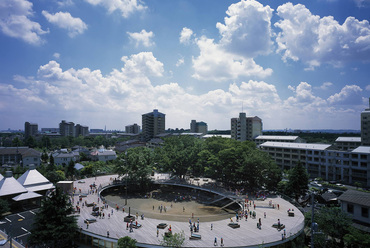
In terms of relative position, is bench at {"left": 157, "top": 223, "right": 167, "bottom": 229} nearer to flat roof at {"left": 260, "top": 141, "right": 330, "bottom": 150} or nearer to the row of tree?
the row of tree

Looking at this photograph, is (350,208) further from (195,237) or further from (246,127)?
(246,127)

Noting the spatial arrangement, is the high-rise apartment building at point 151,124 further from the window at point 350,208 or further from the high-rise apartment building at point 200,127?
the window at point 350,208

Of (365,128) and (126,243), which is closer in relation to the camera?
(126,243)

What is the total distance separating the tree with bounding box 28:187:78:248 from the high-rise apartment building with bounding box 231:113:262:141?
294ft

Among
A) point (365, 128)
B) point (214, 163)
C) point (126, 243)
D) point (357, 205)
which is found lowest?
point (126, 243)

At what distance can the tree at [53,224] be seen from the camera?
22969 mm

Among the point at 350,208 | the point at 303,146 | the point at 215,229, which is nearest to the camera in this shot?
the point at 215,229

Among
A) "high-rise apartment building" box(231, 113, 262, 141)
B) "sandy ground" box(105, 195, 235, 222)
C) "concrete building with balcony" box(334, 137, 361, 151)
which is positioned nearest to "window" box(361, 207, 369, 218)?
"sandy ground" box(105, 195, 235, 222)

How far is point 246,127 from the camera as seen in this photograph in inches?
4240

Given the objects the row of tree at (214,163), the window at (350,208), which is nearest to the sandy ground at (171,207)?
the row of tree at (214,163)

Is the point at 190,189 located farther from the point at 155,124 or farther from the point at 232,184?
the point at 155,124

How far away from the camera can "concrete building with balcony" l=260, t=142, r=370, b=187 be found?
54719mm

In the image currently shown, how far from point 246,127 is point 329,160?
48535mm

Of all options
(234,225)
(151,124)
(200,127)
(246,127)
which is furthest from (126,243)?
(200,127)
